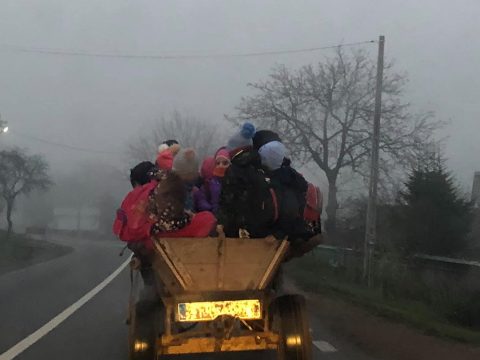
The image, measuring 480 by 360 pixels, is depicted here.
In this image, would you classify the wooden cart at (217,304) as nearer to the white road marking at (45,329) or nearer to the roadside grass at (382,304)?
the white road marking at (45,329)

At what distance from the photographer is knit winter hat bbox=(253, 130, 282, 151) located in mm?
7284

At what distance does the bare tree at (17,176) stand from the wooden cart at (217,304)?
4175 cm

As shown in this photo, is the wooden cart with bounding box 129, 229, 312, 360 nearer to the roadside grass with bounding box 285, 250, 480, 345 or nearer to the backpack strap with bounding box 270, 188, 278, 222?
the backpack strap with bounding box 270, 188, 278, 222

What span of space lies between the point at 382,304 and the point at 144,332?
29.0 ft

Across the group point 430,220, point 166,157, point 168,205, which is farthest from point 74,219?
point 168,205

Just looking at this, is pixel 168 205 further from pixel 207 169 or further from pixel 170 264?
pixel 207 169

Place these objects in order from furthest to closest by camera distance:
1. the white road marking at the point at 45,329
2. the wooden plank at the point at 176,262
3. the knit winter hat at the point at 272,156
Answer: the white road marking at the point at 45,329, the knit winter hat at the point at 272,156, the wooden plank at the point at 176,262

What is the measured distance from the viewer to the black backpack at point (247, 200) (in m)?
6.50

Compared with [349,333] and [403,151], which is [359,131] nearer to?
[403,151]

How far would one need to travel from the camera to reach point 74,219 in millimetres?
117312

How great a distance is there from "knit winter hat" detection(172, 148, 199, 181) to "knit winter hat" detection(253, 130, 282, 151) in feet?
2.50

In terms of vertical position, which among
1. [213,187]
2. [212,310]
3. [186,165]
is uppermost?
[186,165]

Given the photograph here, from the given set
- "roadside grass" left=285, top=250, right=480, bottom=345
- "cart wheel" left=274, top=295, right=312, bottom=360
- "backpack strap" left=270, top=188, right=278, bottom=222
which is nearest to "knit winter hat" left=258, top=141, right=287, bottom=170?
"backpack strap" left=270, top=188, right=278, bottom=222

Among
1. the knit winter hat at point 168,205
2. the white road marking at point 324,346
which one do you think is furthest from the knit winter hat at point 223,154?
the white road marking at point 324,346
